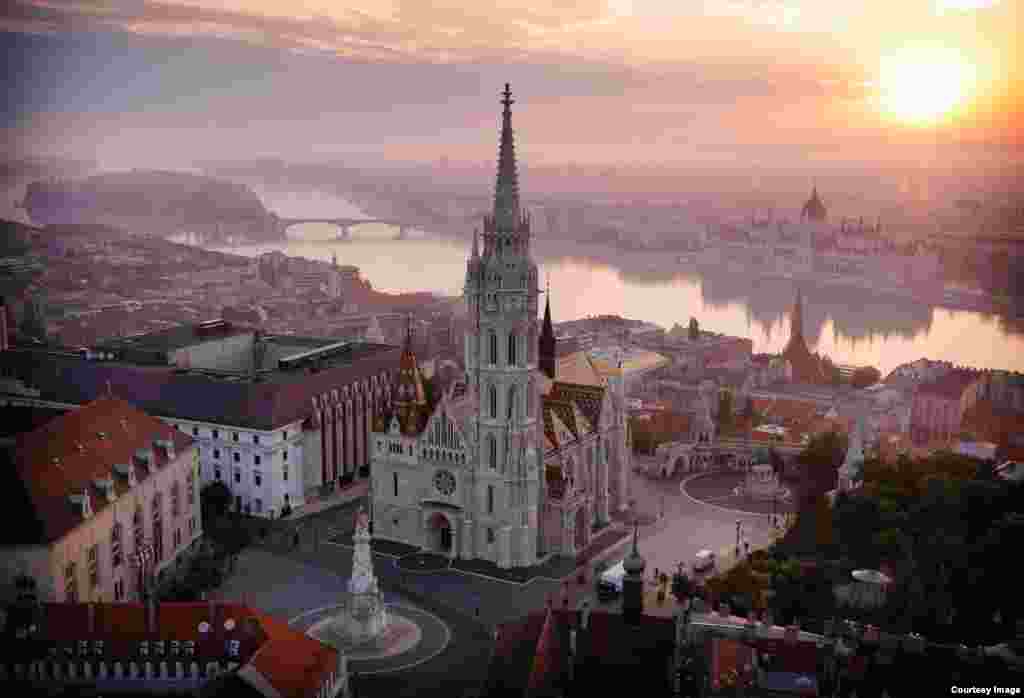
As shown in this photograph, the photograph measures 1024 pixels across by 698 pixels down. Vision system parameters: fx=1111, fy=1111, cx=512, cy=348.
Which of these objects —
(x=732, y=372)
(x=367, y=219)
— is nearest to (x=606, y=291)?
(x=367, y=219)

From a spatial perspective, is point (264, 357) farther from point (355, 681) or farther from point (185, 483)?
point (355, 681)

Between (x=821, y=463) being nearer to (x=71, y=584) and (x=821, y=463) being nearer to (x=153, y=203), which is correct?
(x=71, y=584)

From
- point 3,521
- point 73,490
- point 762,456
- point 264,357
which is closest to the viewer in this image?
point 3,521

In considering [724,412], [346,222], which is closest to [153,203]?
[346,222]

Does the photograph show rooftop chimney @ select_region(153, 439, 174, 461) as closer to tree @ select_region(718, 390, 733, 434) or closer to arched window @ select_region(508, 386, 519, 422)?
arched window @ select_region(508, 386, 519, 422)

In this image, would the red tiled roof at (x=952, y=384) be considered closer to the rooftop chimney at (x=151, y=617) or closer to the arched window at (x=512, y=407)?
the arched window at (x=512, y=407)
